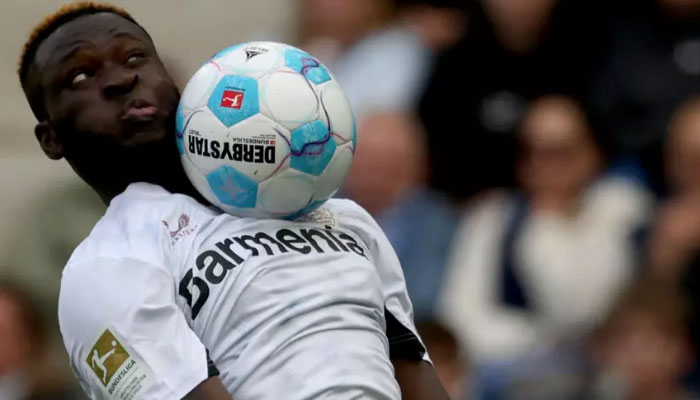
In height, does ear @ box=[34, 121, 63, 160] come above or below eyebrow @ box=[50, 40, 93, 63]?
below

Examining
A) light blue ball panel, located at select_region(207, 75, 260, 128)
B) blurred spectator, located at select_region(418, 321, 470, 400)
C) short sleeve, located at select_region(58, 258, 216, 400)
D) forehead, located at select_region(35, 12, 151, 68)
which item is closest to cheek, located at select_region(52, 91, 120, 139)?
forehead, located at select_region(35, 12, 151, 68)

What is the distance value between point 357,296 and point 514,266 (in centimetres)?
338

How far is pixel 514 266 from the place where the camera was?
673 cm

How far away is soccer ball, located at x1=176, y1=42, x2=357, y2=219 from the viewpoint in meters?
3.34

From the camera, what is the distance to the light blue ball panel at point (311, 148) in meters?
3.34

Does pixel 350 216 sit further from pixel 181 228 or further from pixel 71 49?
pixel 71 49

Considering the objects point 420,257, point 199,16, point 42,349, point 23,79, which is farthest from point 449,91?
point 23,79

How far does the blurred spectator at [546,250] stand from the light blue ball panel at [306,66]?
130 inches

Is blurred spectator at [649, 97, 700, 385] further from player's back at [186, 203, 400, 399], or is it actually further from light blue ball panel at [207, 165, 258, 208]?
light blue ball panel at [207, 165, 258, 208]

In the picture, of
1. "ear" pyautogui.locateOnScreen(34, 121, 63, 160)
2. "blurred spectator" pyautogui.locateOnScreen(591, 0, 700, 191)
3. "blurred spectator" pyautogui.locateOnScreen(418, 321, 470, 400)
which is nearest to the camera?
"ear" pyautogui.locateOnScreen(34, 121, 63, 160)

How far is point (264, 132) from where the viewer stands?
10.9 feet

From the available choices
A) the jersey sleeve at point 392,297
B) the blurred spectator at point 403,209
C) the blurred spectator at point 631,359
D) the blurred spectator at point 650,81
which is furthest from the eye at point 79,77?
the blurred spectator at point 650,81

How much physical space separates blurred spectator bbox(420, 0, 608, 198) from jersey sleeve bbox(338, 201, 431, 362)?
3551 millimetres

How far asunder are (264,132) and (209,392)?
608mm
